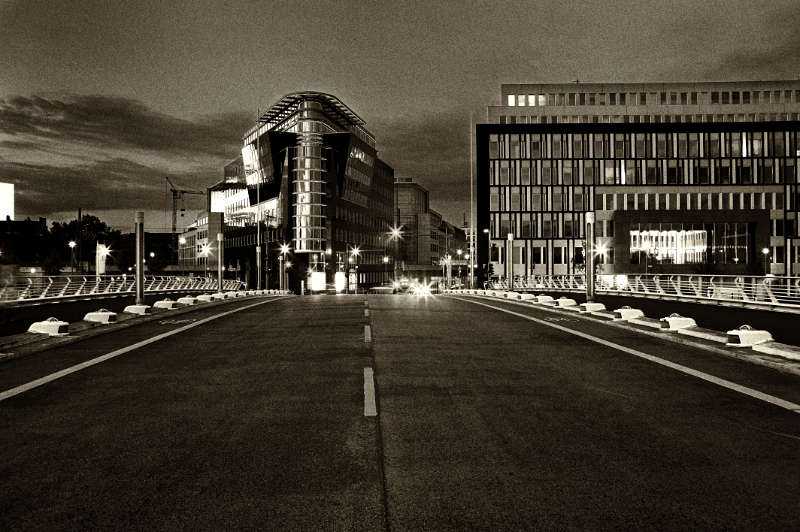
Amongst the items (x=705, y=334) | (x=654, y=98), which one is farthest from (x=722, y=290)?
(x=654, y=98)

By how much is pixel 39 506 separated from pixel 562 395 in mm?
5511

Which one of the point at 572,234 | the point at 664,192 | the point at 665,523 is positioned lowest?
the point at 665,523

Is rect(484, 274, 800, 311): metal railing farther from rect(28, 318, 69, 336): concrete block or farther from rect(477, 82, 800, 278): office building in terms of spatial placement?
rect(477, 82, 800, 278): office building

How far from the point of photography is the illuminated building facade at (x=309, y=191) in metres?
100

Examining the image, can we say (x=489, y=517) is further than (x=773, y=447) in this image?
No

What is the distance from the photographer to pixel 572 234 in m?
89.6

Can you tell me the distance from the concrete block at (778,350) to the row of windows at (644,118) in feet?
308

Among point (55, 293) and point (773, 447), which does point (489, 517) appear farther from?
point (55, 293)

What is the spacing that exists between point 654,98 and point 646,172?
22.4 m

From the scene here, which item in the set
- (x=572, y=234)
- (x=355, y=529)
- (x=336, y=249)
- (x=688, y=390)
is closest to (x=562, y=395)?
(x=688, y=390)

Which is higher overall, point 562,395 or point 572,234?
point 572,234

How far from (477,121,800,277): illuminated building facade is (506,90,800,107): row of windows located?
13955 mm

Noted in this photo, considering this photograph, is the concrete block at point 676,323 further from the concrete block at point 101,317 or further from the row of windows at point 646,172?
the row of windows at point 646,172

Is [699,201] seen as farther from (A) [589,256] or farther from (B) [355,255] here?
(A) [589,256]
